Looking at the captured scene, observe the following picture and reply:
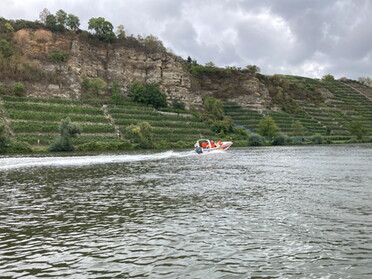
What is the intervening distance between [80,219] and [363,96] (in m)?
193

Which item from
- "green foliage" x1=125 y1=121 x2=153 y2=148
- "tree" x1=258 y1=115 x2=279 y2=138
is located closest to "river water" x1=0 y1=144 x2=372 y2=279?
"green foliage" x1=125 y1=121 x2=153 y2=148

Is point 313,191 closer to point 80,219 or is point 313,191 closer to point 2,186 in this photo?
point 80,219

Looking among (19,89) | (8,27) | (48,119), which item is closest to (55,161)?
(48,119)

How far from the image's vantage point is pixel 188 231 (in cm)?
1184

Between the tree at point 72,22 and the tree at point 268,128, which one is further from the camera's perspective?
the tree at point 72,22

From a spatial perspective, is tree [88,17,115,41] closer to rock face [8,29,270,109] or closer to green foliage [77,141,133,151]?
rock face [8,29,270,109]

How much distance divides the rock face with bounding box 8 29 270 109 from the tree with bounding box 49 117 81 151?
3538 centimetres

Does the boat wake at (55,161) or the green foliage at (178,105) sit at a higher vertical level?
the green foliage at (178,105)

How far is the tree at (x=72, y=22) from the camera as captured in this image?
387 feet

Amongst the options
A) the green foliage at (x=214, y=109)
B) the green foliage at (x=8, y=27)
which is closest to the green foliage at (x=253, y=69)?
the green foliage at (x=214, y=109)

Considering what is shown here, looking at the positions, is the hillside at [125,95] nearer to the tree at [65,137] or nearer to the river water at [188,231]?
the tree at [65,137]

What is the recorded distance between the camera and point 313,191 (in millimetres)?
19484

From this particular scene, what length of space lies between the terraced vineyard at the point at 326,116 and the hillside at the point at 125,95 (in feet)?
1.29

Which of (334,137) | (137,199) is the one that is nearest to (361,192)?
(137,199)
